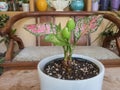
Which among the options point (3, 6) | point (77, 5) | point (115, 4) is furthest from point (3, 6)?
point (115, 4)

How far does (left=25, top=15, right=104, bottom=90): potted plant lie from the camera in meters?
0.60

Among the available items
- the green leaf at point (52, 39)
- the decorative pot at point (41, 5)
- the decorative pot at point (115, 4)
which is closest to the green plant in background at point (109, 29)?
the decorative pot at point (115, 4)

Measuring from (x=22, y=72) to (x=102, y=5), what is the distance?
1.44 metres

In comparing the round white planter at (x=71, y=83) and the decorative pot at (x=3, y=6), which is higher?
the decorative pot at (x=3, y=6)

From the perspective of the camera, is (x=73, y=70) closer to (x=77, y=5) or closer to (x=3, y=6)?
(x=77, y=5)

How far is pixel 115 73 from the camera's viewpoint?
985 mm

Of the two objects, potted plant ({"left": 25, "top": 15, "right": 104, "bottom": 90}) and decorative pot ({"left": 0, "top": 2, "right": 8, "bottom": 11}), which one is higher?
decorative pot ({"left": 0, "top": 2, "right": 8, "bottom": 11})

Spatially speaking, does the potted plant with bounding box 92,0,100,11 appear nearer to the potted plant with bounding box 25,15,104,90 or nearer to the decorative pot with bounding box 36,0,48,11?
the decorative pot with bounding box 36,0,48,11

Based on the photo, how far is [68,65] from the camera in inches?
26.8

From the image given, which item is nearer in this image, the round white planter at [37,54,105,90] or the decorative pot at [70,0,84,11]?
the round white planter at [37,54,105,90]

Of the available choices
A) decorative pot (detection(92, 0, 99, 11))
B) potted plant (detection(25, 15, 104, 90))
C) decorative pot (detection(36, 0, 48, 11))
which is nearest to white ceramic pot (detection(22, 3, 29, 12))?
decorative pot (detection(36, 0, 48, 11))

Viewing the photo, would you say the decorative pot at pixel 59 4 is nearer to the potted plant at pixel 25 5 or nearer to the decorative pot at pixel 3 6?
the potted plant at pixel 25 5

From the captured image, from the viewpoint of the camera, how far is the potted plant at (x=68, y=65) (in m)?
0.60

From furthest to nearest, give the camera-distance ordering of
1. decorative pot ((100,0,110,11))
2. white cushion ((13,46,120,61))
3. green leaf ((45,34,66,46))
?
decorative pot ((100,0,110,11)) < white cushion ((13,46,120,61)) < green leaf ((45,34,66,46))
